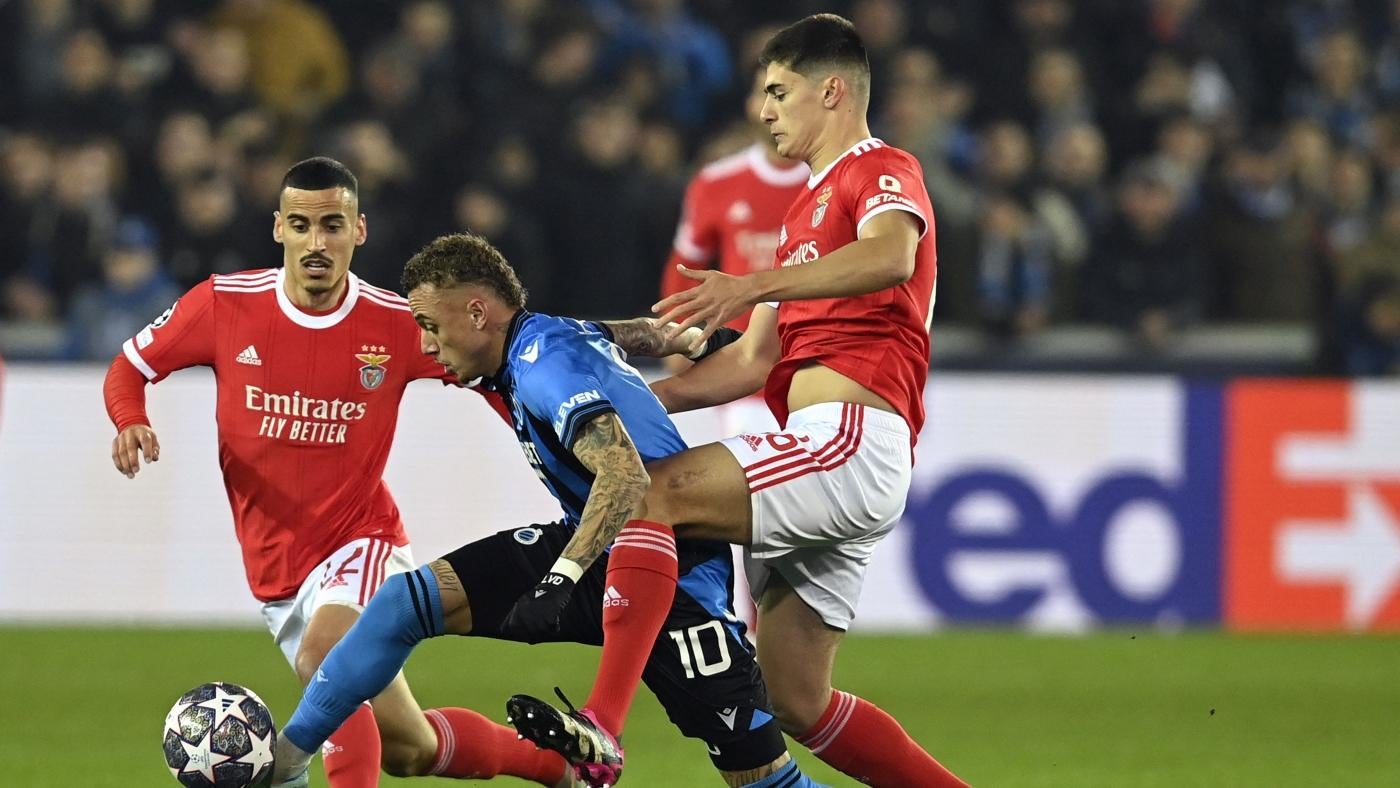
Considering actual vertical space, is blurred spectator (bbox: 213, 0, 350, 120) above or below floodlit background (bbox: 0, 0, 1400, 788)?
above

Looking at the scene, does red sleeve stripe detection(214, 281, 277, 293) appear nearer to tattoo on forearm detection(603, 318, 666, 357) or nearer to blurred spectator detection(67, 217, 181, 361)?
tattoo on forearm detection(603, 318, 666, 357)

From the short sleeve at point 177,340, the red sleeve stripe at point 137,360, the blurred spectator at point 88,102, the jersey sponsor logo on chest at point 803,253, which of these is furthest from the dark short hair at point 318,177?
the blurred spectator at point 88,102

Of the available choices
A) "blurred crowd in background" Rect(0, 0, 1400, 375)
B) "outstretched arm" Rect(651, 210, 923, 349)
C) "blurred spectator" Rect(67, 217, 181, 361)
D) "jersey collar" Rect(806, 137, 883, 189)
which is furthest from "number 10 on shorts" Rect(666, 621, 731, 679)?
"blurred spectator" Rect(67, 217, 181, 361)

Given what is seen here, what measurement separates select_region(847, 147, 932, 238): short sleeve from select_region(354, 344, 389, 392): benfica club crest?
1.51 meters

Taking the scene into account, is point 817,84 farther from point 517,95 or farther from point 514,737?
point 517,95

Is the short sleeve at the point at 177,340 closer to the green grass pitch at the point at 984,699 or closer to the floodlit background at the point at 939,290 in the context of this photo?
the green grass pitch at the point at 984,699

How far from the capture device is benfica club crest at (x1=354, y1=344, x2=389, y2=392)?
6176 millimetres

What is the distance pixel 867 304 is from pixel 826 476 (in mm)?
504

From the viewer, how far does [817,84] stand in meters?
5.68

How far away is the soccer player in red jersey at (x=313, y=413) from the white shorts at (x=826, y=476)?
1139mm

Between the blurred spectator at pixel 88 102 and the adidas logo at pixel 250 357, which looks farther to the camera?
the blurred spectator at pixel 88 102

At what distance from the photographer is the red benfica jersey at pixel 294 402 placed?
610 centimetres

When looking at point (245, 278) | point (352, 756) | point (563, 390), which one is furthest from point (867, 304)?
point (245, 278)

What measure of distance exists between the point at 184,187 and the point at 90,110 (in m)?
0.95
